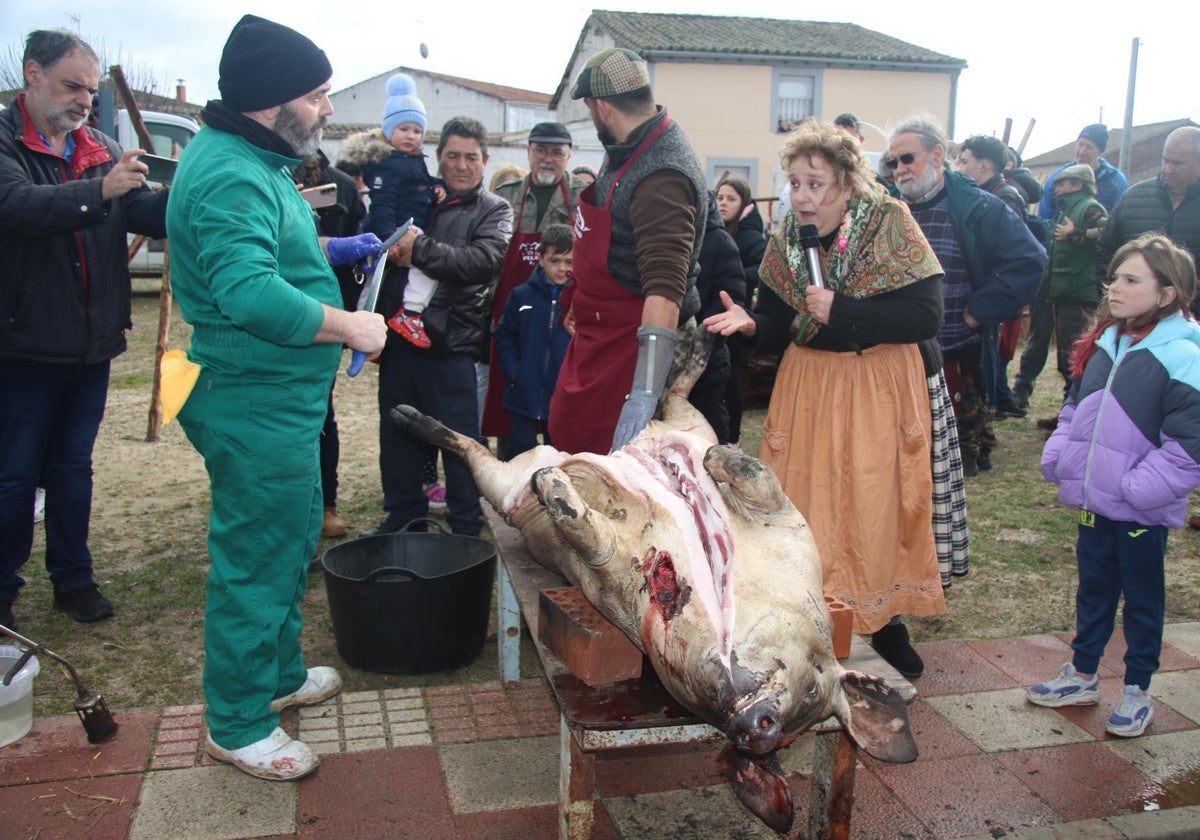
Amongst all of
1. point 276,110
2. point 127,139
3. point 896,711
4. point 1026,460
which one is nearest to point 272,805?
point 896,711

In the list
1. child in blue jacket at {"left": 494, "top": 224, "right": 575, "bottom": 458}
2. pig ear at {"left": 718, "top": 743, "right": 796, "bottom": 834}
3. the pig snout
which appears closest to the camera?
the pig snout

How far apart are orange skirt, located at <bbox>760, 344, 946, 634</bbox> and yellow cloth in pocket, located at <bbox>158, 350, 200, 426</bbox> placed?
6.58ft

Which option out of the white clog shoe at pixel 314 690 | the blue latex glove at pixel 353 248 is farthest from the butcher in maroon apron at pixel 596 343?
the white clog shoe at pixel 314 690

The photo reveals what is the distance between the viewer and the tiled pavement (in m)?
2.78

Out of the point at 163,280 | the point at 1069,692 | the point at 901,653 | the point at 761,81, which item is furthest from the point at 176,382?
the point at 761,81

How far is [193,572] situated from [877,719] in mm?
3586

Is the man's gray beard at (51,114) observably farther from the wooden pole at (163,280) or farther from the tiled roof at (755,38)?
the tiled roof at (755,38)

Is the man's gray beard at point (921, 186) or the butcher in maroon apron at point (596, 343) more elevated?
the man's gray beard at point (921, 186)

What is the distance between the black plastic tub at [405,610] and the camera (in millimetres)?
3604

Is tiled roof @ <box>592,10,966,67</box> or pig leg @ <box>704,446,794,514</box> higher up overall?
tiled roof @ <box>592,10,966,67</box>

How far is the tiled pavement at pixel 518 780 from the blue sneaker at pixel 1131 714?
38mm

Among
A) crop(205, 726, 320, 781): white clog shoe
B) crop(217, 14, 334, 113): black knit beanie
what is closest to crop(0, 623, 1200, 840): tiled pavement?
crop(205, 726, 320, 781): white clog shoe

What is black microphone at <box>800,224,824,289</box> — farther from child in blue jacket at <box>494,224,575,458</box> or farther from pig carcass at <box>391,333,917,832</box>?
child in blue jacket at <box>494,224,575,458</box>

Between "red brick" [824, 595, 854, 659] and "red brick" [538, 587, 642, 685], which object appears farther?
"red brick" [824, 595, 854, 659]
